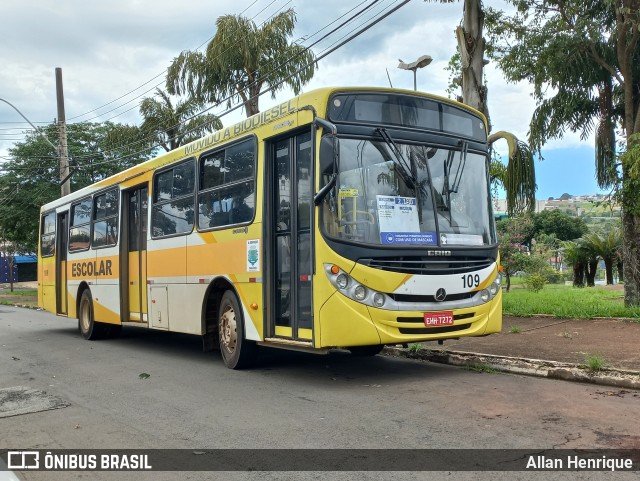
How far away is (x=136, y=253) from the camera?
491 inches

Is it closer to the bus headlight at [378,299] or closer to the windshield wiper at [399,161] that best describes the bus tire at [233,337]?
the bus headlight at [378,299]

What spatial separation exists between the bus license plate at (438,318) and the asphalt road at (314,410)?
702mm

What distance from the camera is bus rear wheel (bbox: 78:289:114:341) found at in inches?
562

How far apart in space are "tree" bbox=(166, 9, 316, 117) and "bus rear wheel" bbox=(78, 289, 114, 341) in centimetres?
798

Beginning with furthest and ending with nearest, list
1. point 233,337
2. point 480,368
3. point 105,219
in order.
A: point 105,219 < point 233,337 < point 480,368

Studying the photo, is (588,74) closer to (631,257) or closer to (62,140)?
(631,257)

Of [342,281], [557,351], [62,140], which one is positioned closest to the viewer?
[342,281]

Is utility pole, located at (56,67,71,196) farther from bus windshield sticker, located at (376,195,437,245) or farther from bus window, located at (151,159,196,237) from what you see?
bus windshield sticker, located at (376,195,437,245)

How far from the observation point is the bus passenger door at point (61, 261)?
15891 mm

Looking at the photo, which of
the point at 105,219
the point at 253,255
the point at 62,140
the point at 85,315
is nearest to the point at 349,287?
the point at 253,255

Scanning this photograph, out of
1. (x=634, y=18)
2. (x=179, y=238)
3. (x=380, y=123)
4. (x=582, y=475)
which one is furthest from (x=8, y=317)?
(x=582, y=475)

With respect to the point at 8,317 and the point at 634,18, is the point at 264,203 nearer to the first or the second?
the point at 634,18

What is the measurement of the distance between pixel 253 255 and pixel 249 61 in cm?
1246

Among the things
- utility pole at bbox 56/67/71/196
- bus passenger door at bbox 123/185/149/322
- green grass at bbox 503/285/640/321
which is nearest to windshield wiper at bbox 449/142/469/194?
green grass at bbox 503/285/640/321
